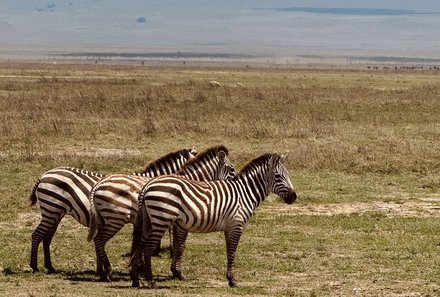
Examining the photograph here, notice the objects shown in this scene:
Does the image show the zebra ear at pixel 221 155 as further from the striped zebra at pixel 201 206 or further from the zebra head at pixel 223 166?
the striped zebra at pixel 201 206

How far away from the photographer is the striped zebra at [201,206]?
1102 centimetres

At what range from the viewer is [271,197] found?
18.8 meters

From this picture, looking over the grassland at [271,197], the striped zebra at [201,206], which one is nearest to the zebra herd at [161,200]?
the striped zebra at [201,206]

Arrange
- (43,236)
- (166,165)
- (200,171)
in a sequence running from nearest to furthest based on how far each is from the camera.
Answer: (43,236) → (200,171) → (166,165)

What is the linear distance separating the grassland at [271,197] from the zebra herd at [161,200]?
1.54ft

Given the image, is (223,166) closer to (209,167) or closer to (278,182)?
(209,167)

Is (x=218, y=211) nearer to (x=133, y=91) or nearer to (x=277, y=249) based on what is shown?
(x=277, y=249)

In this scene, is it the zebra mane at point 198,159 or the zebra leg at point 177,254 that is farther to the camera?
the zebra mane at point 198,159

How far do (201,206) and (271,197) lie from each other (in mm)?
7639

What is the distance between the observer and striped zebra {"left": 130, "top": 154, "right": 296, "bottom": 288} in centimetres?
1102

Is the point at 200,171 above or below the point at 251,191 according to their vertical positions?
above

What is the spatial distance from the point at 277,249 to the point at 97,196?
340cm

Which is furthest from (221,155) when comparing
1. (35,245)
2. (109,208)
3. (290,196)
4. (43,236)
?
(35,245)

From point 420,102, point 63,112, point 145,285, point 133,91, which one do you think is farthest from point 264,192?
point 133,91
